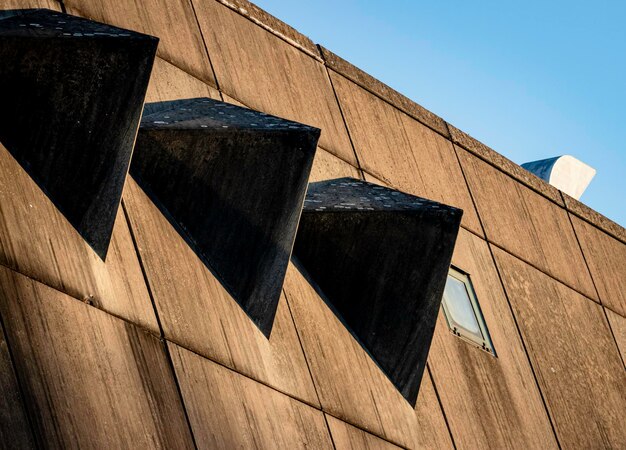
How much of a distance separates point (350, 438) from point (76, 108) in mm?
3176

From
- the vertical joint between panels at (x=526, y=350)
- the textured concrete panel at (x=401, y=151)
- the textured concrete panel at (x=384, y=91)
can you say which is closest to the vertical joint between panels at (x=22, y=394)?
the textured concrete panel at (x=401, y=151)

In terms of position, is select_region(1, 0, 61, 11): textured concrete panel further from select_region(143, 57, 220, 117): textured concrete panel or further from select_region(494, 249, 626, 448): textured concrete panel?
select_region(494, 249, 626, 448): textured concrete panel

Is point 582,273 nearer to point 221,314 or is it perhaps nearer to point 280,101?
point 280,101

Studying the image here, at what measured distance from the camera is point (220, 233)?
31.3 ft

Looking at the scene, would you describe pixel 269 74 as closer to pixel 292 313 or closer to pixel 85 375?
pixel 292 313

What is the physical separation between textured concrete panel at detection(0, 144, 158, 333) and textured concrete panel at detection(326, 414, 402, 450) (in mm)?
1807

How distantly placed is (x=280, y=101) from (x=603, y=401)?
480cm

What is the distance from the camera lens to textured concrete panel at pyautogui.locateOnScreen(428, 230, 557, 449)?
11461 mm

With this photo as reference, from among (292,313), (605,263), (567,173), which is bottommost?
(292,313)

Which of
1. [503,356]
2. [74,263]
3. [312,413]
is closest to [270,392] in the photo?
[312,413]

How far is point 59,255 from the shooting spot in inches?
316

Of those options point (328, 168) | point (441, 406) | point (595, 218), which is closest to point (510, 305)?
point (441, 406)

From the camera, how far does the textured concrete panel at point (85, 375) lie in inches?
283

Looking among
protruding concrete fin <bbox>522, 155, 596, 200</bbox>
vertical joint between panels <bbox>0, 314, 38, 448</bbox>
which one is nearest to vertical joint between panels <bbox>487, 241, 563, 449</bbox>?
protruding concrete fin <bbox>522, 155, 596, 200</bbox>
